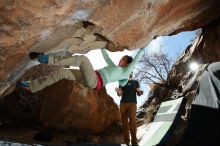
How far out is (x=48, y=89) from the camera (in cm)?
1131

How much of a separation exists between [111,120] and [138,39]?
513 cm

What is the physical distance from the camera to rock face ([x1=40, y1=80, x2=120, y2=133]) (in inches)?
416

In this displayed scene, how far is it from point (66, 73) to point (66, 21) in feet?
3.13

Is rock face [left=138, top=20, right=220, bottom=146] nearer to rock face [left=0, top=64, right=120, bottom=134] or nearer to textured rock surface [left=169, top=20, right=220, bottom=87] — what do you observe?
textured rock surface [left=169, top=20, right=220, bottom=87]

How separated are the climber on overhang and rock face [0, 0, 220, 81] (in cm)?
43

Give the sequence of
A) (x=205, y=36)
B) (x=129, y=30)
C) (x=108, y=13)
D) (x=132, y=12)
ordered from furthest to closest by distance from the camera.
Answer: (x=205, y=36) < (x=129, y=30) < (x=132, y=12) < (x=108, y=13)

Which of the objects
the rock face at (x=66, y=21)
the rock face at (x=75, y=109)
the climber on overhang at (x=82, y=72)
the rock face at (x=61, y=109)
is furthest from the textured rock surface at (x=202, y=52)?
the climber on overhang at (x=82, y=72)

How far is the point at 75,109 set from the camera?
428 inches

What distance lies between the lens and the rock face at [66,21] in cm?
461

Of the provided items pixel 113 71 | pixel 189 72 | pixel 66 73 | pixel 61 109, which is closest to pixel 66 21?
pixel 66 73

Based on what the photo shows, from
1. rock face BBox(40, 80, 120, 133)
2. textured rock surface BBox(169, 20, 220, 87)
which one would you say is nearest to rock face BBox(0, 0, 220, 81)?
textured rock surface BBox(169, 20, 220, 87)

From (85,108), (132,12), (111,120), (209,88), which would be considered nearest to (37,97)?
(85,108)

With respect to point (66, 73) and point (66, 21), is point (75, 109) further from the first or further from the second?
point (66, 21)

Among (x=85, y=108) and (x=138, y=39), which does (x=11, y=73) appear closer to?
(x=138, y=39)
